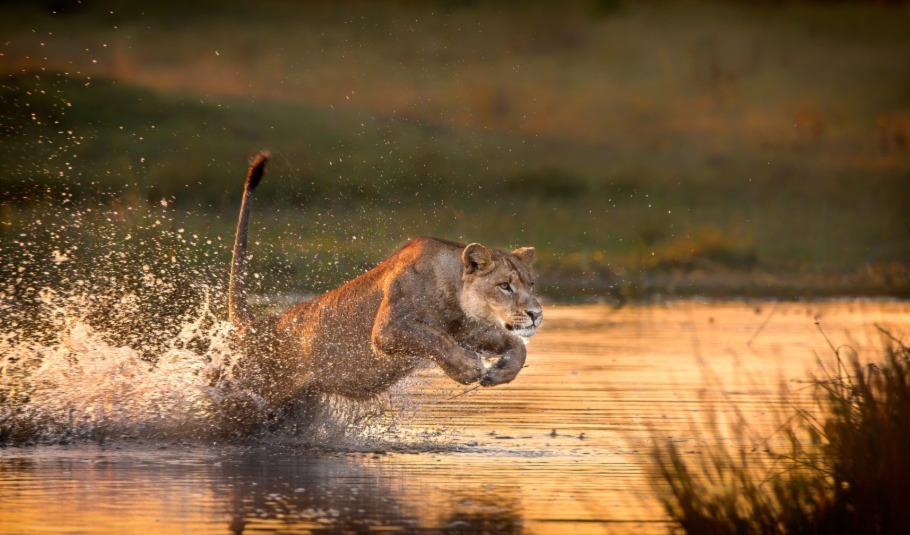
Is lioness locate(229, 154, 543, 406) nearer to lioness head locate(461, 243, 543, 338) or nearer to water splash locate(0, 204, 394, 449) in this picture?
lioness head locate(461, 243, 543, 338)

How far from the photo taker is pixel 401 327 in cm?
928

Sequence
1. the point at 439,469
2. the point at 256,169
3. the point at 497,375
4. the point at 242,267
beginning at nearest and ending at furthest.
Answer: the point at 439,469 < the point at 497,375 < the point at 242,267 < the point at 256,169

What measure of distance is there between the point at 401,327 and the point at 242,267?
5.02 feet

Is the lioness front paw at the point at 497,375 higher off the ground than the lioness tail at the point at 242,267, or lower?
lower

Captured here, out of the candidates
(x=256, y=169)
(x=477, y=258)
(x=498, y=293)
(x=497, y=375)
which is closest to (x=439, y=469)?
(x=497, y=375)

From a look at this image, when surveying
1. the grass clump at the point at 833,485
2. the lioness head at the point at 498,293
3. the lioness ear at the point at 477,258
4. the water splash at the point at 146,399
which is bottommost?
the grass clump at the point at 833,485

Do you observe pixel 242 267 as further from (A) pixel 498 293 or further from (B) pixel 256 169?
(A) pixel 498 293

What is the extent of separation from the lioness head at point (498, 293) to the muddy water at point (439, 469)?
587 mm

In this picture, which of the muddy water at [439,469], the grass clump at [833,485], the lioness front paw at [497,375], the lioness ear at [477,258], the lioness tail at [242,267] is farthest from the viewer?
the lioness tail at [242,267]

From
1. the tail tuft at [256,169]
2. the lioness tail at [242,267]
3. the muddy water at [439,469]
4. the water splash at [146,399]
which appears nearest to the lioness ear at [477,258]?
the muddy water at [439,469]

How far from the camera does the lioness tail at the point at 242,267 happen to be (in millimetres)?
10289

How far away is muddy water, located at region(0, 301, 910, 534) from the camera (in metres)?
7.36

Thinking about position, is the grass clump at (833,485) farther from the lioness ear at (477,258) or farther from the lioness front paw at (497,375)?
the lioness ear at (477,258)

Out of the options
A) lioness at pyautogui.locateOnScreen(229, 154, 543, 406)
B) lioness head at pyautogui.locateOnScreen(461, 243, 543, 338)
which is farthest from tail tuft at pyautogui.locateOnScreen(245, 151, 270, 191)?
lioness head at pyautogui.locateOnScreen(461, 243, 543, 338)
